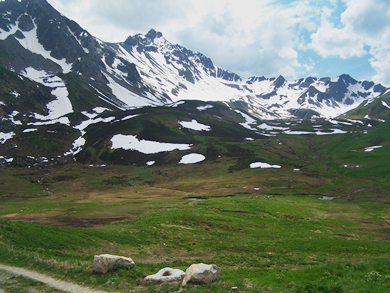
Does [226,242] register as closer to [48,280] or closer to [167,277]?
[167,277]

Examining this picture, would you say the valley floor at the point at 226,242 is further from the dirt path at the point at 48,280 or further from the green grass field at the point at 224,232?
the dirt path at the point at 48,280

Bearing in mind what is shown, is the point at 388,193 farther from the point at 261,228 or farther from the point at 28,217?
the point at 28,217

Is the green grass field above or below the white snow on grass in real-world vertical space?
below

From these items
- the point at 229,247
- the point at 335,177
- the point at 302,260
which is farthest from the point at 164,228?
the point at 335,177

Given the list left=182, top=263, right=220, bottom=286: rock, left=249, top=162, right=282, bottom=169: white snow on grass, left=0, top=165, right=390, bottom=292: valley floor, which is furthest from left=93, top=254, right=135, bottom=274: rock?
left=249, top=162, right=282, bottom=169: white snow on grass

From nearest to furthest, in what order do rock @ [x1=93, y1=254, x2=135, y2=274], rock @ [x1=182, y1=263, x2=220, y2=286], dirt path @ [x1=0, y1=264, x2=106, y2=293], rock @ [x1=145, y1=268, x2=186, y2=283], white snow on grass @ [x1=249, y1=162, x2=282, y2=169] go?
1. rock @ [x1=182, y1=263, x2=220, y2=286]
2. dirt path @ [x1=0, y1=264, x2=106, y2=293]
3. rock @ [x1=145, y1=268, x2=186, y2=283]
4. rock @ [x1=93, y1=254, x2=135, y2=274]
5. white snow on grass @ [x1=249, y1=162, x2=282, y2=169]

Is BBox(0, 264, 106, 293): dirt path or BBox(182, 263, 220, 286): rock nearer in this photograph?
BBox(182, 263, 220, 286): rock

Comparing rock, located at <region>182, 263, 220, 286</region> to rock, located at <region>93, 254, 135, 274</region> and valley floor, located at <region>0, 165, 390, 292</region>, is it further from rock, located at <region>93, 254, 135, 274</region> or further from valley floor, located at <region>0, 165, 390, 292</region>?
rock, located at <region>93, 254, 135, 274</region>

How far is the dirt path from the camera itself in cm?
2581

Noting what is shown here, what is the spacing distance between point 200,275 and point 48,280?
9.79m

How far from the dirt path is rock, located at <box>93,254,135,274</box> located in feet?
6.28

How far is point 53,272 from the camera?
29672mm

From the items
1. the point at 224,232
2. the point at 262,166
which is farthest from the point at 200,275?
the point at 262,166

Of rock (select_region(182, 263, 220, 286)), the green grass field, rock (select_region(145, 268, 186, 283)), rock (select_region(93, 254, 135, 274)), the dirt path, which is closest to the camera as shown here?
rock (select_region(182, 263, 220, 286))
